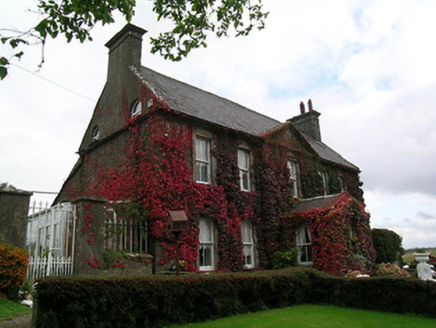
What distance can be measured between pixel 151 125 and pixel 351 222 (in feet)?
32.7

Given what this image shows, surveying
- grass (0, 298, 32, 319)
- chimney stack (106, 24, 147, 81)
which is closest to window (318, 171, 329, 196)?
chimney stack (106, 24, 147, 81)

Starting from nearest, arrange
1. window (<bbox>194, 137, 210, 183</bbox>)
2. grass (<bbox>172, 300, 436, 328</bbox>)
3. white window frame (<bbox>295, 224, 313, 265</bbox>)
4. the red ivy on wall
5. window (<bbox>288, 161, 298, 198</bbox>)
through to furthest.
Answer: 1. grass (<bbox>172, 300, 436, 328</bbox>)
2. window (<bbox>194, 137, 210, 183</bbox>)
3. the red ivy on wall
4. white window frame (<bbox>295, 224, 313, 265</bbox>)
5. window (<bbox>288, 161, 298, 198</bbox>)

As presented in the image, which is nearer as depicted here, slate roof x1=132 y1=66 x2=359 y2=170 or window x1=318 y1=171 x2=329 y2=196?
slate roof x1=132 y1=66 x2=359 y2=170

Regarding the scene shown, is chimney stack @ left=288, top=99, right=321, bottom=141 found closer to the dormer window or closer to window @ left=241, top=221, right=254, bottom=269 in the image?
window @ left=241, top=221, right=254, bottom=269

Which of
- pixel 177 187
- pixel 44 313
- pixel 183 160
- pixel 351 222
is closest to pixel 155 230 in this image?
pixel 177 187

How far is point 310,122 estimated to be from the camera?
28359 mm

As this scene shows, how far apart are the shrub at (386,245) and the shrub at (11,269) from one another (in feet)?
62.8

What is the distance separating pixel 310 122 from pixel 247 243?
1516cm

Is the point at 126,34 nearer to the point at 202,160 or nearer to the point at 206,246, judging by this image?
the point at 202,160

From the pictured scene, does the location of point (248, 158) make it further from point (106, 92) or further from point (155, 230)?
point (106, 92)

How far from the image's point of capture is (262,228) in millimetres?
16625

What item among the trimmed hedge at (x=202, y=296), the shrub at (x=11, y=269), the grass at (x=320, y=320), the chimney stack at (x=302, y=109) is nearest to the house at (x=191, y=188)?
the shrub at (x=11, y=269)

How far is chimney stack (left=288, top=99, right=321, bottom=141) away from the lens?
92.4ft

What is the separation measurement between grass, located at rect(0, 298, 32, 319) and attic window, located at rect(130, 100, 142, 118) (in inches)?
357
